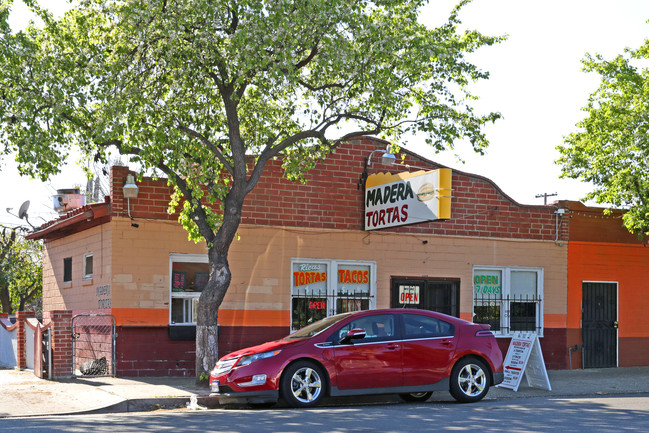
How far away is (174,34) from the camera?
514 inches

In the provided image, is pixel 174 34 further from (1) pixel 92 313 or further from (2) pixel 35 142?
(1) pixel 92 313

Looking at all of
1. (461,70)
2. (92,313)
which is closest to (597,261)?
(461,70)

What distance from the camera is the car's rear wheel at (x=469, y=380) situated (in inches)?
498

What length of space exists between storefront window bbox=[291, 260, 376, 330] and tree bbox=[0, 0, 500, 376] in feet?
10.3

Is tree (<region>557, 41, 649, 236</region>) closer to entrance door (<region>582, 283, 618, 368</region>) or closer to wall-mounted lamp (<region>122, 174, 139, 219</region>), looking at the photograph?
entrance door (<region>582, 283, 618, 368</region>)

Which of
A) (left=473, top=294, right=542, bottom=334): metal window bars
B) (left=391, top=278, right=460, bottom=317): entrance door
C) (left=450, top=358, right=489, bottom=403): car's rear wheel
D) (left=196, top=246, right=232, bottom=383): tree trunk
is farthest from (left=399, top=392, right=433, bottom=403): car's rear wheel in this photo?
(left=473, top=294, right=542, bottom=334): metal window bars

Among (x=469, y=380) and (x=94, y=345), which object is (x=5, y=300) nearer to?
(x=94, y=345)

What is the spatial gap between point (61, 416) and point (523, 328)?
11.9 metres

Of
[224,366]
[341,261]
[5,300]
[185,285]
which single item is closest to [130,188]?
[185,285]

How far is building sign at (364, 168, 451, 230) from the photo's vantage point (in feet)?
50.9

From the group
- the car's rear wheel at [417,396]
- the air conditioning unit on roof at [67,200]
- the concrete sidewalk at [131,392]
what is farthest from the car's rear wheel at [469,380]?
the air conditioning unit on roof at [67,200]

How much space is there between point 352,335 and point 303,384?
3.30 ft

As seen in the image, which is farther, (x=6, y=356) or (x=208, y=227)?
(x=6, y=356)

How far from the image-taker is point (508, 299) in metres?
19.5
